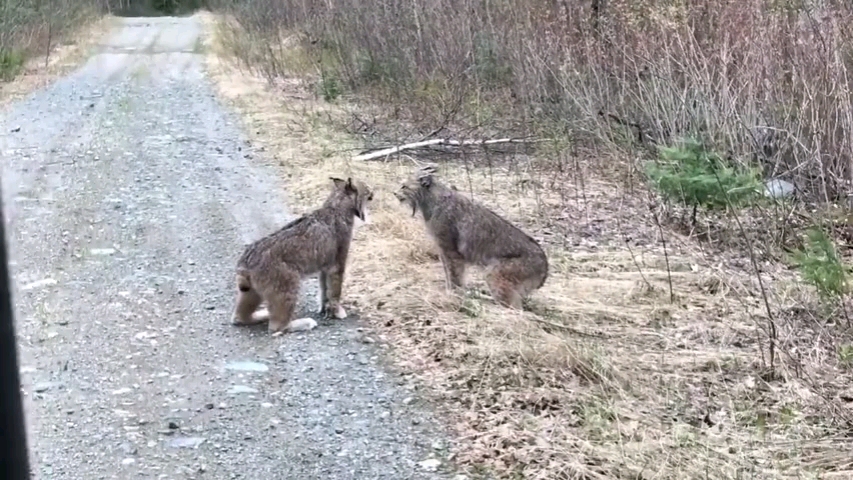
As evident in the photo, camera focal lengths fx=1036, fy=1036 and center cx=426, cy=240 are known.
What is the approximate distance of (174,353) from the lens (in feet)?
19.5

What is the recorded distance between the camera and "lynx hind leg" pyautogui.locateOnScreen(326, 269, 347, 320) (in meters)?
6.55

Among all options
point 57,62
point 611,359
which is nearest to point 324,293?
point 611,359

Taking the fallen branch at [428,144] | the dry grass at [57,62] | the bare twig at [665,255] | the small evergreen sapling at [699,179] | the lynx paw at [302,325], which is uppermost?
the small evergreen sapling at [699,179]

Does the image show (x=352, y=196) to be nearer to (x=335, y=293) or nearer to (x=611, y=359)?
(x=335, y=293)

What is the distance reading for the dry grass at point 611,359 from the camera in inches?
178

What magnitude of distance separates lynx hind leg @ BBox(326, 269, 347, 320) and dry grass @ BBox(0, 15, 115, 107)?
1298 centimetres

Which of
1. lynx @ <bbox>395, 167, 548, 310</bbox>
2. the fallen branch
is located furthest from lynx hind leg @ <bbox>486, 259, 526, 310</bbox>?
the fallen branch

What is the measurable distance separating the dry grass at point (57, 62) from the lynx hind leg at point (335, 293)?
13.0 m

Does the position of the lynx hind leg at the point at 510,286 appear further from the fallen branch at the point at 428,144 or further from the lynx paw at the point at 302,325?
the fallen branch at the point at 428,144

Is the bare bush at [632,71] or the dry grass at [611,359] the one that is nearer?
the dry grass at [611,359]

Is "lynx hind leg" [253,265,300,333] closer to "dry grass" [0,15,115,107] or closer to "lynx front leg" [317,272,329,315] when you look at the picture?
"lynx front leg" [317,272,329,315]

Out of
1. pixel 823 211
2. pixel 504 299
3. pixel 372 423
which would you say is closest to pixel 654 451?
pixel 372 423

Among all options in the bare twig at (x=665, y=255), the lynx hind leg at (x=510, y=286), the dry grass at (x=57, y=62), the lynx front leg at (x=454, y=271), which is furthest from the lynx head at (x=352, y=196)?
the dry grass at (x=57, y=62)

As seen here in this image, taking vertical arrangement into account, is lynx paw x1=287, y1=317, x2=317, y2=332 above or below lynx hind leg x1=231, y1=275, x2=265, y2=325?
below
